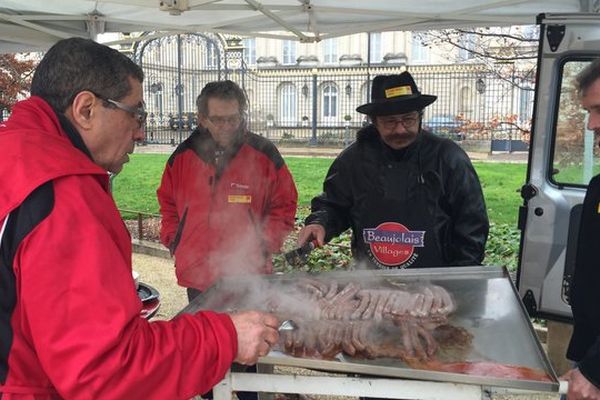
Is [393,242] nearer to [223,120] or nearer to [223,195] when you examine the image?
[223,195]

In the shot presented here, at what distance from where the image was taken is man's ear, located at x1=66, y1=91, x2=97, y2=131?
1.54m

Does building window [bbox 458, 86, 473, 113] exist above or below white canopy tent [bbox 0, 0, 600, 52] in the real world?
below

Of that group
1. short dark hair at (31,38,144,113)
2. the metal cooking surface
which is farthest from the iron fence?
short dark hair at (31,38,144,113)

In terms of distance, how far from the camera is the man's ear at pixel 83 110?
5.06ft

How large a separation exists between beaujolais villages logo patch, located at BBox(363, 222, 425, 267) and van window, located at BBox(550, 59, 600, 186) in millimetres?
1446

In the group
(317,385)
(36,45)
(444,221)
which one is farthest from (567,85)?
(36,45)

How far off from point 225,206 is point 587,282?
2.15 m

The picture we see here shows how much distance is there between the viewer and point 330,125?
62.8ft

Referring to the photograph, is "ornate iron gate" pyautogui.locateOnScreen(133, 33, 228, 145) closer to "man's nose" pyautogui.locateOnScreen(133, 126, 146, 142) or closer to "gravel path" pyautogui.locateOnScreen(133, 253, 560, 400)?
"gravel path" pyautogui.locateOnScreen(133, 253, 560, 400)

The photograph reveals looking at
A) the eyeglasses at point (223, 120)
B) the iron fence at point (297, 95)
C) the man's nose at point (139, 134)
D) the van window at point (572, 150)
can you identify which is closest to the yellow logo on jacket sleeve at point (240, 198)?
the eyeglasses at point (223, 120)

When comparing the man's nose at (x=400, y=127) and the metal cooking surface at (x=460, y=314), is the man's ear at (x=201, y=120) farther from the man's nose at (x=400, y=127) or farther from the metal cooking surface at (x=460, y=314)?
the man's nose at (x=400, y=127)

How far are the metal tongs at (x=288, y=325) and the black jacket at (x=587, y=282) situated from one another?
3.94 ft

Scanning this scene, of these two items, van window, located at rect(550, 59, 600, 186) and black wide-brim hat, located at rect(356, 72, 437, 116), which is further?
van window, located at rect(550, 59, 600, 186)

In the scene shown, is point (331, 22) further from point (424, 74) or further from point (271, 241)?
point (424, 74)
